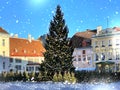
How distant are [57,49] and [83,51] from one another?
31.5 meters

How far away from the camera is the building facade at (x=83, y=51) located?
198 ft

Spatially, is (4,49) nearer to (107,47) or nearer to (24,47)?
(24,47)

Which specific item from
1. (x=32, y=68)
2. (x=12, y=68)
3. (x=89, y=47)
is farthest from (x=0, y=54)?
(x=89, y=47)

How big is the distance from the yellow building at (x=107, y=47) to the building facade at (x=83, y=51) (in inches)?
45.0

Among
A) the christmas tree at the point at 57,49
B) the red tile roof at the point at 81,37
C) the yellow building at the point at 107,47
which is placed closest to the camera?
the christmas tree at the point at 57,49

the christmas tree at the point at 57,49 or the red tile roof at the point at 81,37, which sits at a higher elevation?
the red tile roof at the point at 81,37

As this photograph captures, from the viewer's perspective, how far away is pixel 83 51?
203ft

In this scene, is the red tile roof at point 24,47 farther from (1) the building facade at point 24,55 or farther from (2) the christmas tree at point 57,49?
(2) the christmas tree at point 57,49

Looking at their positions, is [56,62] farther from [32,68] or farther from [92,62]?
[32,68]

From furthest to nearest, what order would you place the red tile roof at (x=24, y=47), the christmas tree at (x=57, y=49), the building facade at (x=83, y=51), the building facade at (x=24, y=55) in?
the red tile roof at (x=24, y=47)
the building facade at (x=24, y=55)
the building facade at (x=83, y=51)
the christmas tree at (x=57, y=49)

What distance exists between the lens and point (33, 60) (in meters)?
69.1

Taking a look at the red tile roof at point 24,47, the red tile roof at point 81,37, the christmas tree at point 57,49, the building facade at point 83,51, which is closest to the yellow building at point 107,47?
the building facade at point 83,51

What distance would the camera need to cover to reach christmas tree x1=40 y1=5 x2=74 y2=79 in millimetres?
30516

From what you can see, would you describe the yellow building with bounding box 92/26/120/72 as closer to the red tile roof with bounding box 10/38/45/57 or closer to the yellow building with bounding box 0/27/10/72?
the red tile roof with bounding box 10/38/45/57
